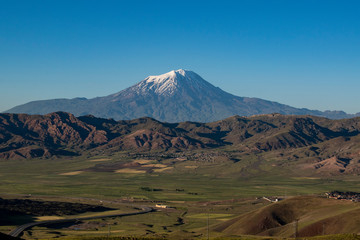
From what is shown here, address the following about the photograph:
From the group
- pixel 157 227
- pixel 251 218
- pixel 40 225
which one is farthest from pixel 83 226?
pixel 251 218

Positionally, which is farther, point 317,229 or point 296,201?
point 296,201

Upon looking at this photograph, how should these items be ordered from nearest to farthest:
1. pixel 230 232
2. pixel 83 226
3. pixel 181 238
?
pixel 181 238, pixel 230 232, pixel 83 226

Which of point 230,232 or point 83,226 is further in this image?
point 83,226

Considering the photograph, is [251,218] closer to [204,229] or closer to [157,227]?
[204,229]

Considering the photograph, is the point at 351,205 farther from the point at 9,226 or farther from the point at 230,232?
the point at 9,226

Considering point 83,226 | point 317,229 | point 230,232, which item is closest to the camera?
point 317,229

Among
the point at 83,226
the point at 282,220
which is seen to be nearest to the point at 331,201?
the point at 282,220

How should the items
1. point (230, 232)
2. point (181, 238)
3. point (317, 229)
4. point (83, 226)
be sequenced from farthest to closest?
point (83, 226), point (230, 232), point (317, 229), point (181, 238)

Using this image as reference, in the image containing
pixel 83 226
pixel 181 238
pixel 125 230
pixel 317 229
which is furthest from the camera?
pixel 83 226
